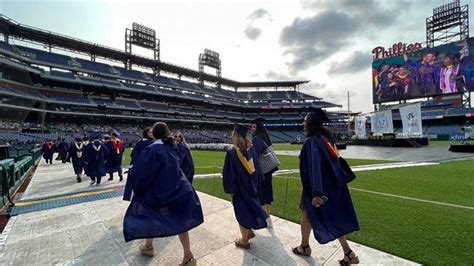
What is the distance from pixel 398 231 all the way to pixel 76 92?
198 feet

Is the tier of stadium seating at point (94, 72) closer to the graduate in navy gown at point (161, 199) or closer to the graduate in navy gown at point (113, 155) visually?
the graduate in navy gown at point (113, 155)

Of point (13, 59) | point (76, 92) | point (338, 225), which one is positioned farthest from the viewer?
point (76, 92)

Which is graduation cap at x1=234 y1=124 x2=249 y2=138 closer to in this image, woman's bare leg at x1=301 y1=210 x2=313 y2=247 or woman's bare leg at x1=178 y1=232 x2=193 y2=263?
woman's bare leg at x1=301 y1=210 x2=313 y2=247

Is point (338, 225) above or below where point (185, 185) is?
below

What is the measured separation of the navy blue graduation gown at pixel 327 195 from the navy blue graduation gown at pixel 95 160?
837 cm

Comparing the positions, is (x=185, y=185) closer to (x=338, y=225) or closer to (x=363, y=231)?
(x=338, y=225)

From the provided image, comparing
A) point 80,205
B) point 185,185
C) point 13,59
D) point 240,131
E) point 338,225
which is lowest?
point 80,205

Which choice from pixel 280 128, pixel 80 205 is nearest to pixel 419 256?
pixel 80 205

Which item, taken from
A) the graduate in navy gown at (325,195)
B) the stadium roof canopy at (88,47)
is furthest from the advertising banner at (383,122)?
the stadium roof canopy at (88,47)

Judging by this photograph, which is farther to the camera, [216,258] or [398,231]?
[398,231]

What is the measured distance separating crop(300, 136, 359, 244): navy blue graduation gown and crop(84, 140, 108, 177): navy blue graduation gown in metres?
8.37

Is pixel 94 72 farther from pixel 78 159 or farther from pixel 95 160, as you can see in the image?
pixel 95 160

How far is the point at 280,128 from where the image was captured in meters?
82.6

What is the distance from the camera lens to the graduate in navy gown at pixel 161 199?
297 cm
